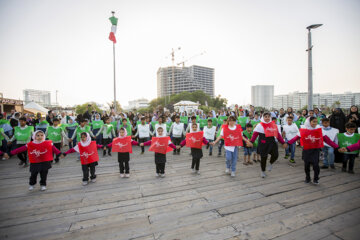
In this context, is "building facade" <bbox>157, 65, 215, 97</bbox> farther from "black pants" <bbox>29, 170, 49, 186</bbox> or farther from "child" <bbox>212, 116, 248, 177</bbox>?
"black pants" <bbox>29, 170, 49, 186</bbox>

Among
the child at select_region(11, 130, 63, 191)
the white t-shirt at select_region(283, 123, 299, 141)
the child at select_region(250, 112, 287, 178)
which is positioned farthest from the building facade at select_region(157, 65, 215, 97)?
the child at select_region(11, 130, 63, 191)

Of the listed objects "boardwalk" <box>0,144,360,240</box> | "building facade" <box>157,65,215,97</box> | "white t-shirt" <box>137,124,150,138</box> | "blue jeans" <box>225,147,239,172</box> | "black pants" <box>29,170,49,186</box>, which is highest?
"building facade" <box>157,65,215,97</box>

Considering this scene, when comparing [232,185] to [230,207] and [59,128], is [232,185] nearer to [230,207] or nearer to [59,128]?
[230,207]

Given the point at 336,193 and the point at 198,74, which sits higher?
the point at 198,74

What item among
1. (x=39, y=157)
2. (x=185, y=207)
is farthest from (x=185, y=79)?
(x=185, y=207)

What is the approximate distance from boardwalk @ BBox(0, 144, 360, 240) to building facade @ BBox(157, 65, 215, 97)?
116 metres

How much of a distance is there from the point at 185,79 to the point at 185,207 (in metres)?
139

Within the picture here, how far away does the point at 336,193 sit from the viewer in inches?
172

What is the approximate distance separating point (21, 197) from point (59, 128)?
11.1ft

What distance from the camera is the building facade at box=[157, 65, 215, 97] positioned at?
455ft

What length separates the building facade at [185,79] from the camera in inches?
5463

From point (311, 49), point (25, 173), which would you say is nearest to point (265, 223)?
point (25, 173)

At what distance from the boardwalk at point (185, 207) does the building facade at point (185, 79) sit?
116124 mm

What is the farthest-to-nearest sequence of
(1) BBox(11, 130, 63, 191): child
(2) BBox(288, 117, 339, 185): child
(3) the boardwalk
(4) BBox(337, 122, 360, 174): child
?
(4) BBox(337, 122, 360, 174): child
(2) BBox(288, 117, 339, 185): child
(1) BBox(11, 130, 63, 191): child
(3) the boardwalk
